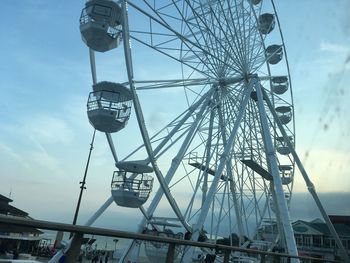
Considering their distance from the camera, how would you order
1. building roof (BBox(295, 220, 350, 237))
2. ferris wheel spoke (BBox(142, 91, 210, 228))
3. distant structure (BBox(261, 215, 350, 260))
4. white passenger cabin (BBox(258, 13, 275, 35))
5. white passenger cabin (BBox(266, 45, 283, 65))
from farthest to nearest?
building roof (BBox(295, 220, 350, 237)) → distant structure (BBox(261, 215, 350, 260)) → white passenger cabin (BBox(266, 45, 283, 65)) → white passenger cabin (BBox(258, 13, 275, 35)) → ferris wheel spoke (BBox(142, 91, 210, 228))

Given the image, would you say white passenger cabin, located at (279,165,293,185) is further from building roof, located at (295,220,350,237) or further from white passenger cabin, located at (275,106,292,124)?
building roof, located at (295,220,350,237)

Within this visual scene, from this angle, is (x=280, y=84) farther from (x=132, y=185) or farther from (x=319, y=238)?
(x=319, y=238)

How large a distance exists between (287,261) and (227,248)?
389 centimetres

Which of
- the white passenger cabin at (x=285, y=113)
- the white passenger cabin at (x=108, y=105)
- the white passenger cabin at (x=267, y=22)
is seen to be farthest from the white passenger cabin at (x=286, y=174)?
the white passenger cabin at (x=108, y=105)

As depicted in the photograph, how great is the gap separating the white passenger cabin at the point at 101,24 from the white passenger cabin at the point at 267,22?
1353 cm

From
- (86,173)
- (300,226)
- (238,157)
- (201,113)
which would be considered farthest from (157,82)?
(300,226)

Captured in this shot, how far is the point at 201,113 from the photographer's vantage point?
22.7 meters

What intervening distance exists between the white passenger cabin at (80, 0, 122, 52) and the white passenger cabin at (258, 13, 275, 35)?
1353 centimetres

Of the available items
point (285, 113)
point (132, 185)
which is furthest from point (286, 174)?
point (132, 185)

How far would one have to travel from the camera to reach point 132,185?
19203 mm

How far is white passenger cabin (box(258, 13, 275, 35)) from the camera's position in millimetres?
27906

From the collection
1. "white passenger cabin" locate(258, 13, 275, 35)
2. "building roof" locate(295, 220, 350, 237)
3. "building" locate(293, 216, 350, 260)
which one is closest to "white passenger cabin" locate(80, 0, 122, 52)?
"white passenger cabin" locate(258, 13, 275, 35)

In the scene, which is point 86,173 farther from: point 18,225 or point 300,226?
point 300,226

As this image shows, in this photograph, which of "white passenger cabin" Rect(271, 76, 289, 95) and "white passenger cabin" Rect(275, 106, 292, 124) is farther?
"white passenger cabin" Rect(275, 106, 292, 124)
